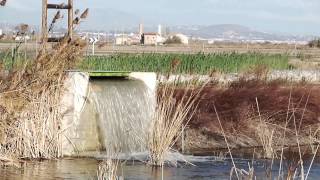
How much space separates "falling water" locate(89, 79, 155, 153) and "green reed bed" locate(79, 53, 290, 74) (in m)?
2.52

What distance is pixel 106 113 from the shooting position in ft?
53.9

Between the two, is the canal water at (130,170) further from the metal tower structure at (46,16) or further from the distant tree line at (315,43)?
the distant tree line at (315,43)

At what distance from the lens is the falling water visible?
16.2m

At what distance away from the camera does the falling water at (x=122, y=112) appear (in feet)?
53.0

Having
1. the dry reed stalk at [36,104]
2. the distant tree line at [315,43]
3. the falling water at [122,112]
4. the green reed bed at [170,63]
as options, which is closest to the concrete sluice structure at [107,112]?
the falling water at [122,112]

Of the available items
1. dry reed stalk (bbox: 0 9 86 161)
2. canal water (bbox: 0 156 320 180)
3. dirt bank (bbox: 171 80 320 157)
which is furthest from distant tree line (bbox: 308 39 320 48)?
dry reed stalk (bbox: 0 9 86 161)

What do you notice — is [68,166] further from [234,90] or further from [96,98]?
[234,90]

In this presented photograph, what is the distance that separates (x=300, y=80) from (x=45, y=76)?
11.5 m

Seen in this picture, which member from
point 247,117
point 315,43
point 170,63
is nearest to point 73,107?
point 247,117

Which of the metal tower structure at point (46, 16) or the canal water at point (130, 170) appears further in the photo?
the metal tower structure at point (46, 16)

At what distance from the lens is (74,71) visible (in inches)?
620

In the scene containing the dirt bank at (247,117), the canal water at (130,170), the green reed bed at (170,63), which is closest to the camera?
the canal water at (130,170)

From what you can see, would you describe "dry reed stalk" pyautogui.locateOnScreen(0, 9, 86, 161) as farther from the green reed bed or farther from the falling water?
the green reed bed

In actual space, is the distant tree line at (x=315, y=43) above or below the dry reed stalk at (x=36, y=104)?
below
